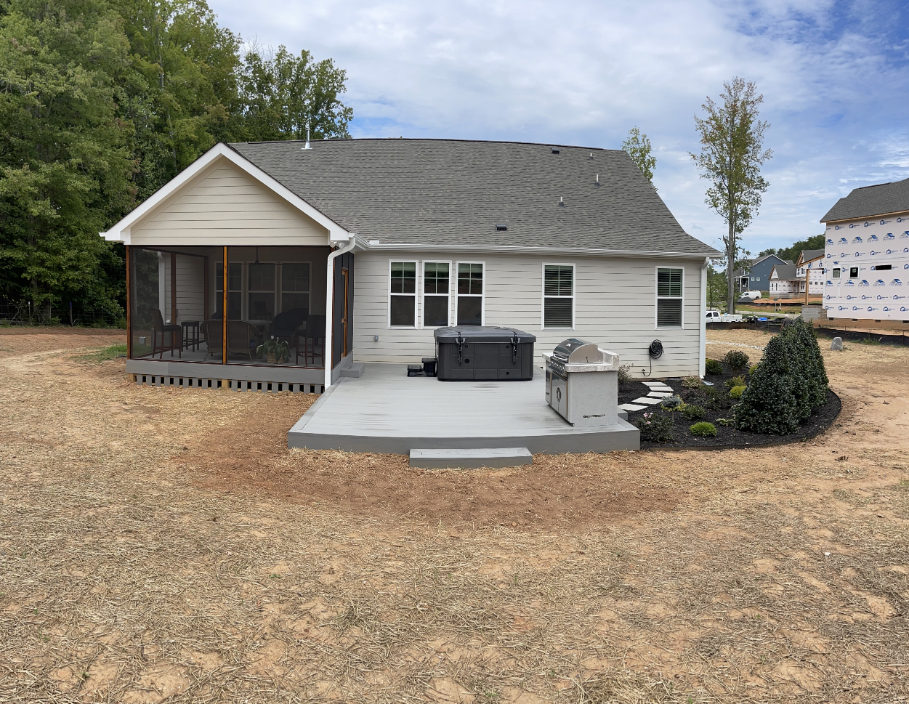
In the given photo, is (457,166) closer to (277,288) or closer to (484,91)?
(277,288)

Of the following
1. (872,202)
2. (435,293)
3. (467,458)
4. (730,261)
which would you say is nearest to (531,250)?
(435,293)

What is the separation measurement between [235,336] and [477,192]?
7.21m

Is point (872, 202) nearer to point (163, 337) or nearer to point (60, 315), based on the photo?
point (163, 337)

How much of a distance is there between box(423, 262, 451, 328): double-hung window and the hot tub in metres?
1.82

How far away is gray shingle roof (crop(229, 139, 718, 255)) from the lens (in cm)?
1366

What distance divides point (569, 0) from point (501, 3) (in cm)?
146

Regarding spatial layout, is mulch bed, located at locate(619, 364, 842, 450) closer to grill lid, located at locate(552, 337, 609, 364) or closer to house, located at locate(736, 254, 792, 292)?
grill lid, located at locate(552, 337, 609, 364)

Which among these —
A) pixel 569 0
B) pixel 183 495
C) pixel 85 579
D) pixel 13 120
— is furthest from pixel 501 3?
pixel 13 120

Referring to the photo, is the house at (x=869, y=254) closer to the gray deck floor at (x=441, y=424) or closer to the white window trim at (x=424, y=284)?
the white window trim at (x=424, y=284)

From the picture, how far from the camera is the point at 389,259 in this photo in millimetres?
13031

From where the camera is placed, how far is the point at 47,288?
930 inches

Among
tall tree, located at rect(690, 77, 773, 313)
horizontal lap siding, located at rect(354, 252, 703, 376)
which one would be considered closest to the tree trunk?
tall tree, located at rect(690, 77, 773, 313)

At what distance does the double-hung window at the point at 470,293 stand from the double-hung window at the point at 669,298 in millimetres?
4249

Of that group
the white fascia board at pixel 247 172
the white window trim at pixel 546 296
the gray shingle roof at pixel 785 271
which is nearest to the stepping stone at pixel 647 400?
the white window trim at pixel 546 296
